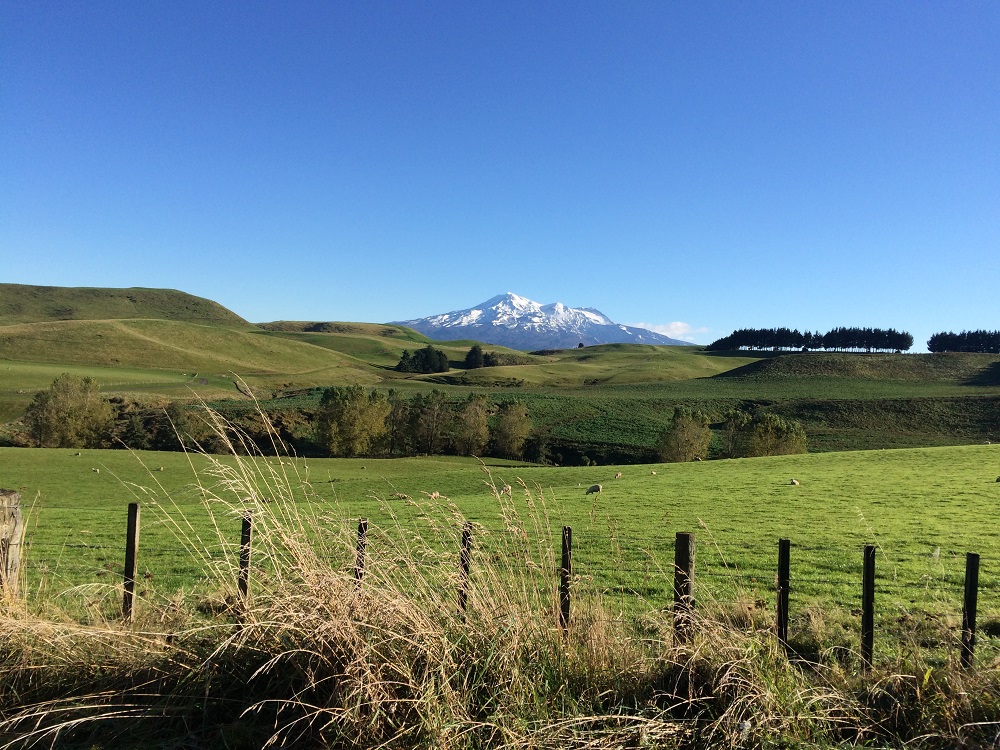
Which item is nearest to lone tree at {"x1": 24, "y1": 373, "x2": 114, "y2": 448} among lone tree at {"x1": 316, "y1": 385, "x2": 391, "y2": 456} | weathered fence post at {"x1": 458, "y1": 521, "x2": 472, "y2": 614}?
lone tree at {"x1": 316, "y1": 385, "x2": 391, "y2": 456}

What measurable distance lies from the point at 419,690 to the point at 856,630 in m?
5.07

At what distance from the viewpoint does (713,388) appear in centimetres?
11038

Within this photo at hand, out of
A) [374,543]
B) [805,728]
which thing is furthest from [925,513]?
[374,543]

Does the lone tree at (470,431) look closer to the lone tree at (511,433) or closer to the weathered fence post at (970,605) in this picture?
the lone tree at (511,433)

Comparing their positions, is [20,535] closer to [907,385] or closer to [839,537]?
[839,537]

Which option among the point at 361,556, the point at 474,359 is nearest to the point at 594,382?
the point at 474,359

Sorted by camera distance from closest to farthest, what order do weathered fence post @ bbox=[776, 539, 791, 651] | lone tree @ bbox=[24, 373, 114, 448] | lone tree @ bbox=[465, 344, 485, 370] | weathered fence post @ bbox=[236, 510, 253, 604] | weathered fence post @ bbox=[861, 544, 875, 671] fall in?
weathered fence post @ bbox=[236, 510, 253, 604] → weathered fence post @ bbox=[861, 544, 875, 671] → weathered fence post @ bbox=[776, 539, 791, 651] → lone tree @ bbox=[24, 373, 114, 448] → lone tree @ bbox=[465, 344, 485, 370]

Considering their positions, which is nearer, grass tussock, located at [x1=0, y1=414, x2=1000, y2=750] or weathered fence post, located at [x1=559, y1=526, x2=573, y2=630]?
grass tussock, located at [x1=0, y1=414, x2=1000, y2=750]

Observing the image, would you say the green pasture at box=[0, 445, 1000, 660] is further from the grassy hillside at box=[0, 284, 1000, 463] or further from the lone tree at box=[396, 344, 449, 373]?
the lone tree at box=[396, 344, 449, 373]

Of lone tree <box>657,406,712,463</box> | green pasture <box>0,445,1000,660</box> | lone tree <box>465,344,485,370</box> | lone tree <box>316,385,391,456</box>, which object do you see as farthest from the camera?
lone tree <box>465,344,485,370</box>

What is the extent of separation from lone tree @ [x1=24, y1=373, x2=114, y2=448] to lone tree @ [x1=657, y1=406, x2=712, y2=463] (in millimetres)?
48547

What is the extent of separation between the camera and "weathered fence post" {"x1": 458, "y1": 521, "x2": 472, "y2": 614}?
430cm

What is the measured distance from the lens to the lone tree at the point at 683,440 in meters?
58.7

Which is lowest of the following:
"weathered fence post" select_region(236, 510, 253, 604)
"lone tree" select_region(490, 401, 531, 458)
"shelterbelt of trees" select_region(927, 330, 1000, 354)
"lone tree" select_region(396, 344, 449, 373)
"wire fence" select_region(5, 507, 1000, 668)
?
"lone tree" select_region(490, 401, 531, 458)
